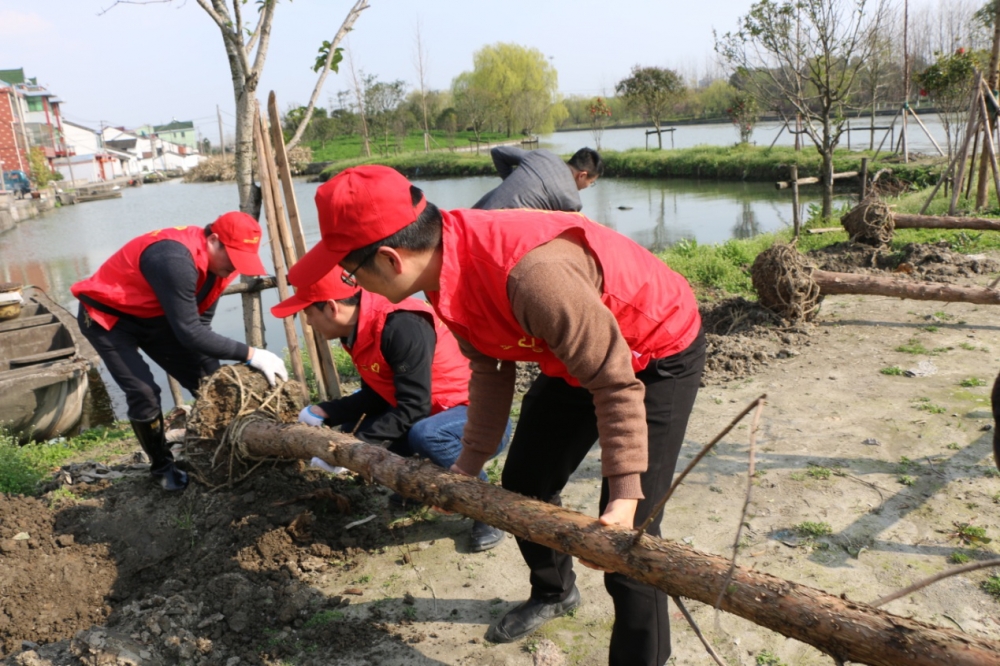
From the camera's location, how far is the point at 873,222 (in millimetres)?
8492

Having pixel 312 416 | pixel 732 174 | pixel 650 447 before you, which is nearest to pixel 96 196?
pixel 732 174

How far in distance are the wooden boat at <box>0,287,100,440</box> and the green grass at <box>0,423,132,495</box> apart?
0.25m

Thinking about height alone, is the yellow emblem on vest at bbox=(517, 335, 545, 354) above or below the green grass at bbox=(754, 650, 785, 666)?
above

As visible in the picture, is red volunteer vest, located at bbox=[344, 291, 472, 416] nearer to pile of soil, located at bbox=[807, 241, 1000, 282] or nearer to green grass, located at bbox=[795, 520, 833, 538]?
green grass, located at bbox=[795, 520, 833, 538]

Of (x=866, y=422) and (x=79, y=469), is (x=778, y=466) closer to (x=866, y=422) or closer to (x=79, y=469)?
(x=866, y=422)

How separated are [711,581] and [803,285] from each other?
4884 mm

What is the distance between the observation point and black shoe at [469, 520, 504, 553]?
324 centimetres

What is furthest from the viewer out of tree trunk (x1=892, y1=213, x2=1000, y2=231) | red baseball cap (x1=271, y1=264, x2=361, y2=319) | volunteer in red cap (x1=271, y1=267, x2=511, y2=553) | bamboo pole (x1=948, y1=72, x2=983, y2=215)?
bamboo pole (x1=948, y1=72, x2=983, y2=215)

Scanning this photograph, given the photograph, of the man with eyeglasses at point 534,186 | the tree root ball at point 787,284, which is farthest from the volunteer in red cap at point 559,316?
the tree root ball at point 787,284

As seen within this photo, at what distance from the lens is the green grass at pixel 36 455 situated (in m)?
4.20

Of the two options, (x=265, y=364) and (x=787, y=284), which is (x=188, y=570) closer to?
(x=265, y=364)

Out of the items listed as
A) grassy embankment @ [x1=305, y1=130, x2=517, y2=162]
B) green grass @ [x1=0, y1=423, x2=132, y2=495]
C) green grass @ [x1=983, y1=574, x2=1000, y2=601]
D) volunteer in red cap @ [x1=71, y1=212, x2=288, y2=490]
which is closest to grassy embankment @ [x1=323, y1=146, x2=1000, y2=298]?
green grass @ [x1=983, y1=574, x2=1000, y2=601]

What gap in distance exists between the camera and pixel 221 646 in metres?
2.64

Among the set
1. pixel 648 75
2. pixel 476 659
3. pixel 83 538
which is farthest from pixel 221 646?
pixel 648 75
